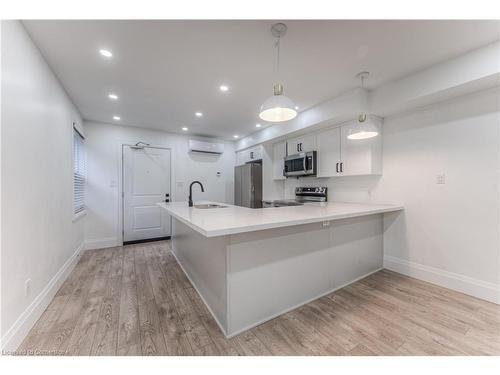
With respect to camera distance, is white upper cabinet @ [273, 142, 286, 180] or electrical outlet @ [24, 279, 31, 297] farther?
white upper cabinet @ [273, 142, 286, 180]

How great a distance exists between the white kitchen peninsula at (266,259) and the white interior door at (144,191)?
233 centimetres

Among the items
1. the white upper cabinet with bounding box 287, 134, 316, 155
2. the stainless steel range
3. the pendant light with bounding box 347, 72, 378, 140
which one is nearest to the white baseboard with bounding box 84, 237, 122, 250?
the stainless steel range

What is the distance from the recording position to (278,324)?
1.72 meters

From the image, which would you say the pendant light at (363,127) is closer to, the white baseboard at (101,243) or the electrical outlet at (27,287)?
the electrical outlet at (27,287)

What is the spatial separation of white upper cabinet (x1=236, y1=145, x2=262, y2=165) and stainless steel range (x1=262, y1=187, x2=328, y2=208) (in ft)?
4.06

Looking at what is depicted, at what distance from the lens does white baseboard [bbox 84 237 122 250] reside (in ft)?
12.8

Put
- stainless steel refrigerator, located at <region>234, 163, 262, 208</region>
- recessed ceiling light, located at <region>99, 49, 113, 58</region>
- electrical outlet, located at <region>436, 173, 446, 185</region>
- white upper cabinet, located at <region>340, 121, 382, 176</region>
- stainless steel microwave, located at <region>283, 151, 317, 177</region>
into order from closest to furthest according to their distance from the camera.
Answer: recessed ceiling light, located at <region>99, 49, 113, 58</region>, electrical outlet, located at <region>436, 173, 446, 185</region>, white upper cabinet, located at <region>340, 121, 382, 176</region>, stainless steel microwave, located at <region>283, 151, 317, 177</region>, stainless steel refrigerator, located at <region>234, 163, 262, 208</region>

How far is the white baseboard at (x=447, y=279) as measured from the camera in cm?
210

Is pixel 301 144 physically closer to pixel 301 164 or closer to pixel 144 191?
pixel 301 164

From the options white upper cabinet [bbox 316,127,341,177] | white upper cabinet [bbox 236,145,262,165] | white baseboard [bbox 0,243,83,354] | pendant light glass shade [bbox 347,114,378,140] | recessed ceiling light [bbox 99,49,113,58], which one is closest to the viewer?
white baseboard [bbox 0,243,83,354]

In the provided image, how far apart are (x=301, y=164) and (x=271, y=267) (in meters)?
2.40

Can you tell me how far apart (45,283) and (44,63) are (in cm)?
222

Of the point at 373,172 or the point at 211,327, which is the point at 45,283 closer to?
the point at 211,327

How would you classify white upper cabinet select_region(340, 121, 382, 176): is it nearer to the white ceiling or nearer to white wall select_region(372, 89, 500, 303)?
white wall select_region(372, 89, 500, 303)
